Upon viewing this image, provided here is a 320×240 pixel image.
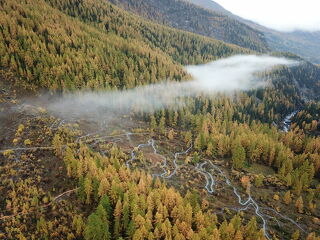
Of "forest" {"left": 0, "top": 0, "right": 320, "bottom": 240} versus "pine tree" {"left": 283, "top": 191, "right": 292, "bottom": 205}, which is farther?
"pine tree" {"left": 283, "top": 191, "right": 292, "bottom": 205}

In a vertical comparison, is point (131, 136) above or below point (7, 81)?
below

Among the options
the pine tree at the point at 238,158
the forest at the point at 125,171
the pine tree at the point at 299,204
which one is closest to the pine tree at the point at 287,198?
the forest at the point at 125,171

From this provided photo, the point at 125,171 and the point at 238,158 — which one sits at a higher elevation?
the point at 125,171

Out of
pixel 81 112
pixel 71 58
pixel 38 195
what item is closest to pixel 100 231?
pixel 38 195

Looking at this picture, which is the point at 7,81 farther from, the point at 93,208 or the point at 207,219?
the point at 207,219

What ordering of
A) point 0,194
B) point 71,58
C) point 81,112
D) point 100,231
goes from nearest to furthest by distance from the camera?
point 100,231, point 0,194, point 81,112, point 71,58

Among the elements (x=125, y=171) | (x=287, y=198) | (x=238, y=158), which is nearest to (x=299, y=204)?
(x=287, y=198)

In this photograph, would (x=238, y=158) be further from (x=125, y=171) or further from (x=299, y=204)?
(x=125, y=171)

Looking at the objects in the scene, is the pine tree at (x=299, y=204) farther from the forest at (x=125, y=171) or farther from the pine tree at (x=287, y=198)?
the pine tree at (x=287, y=198)

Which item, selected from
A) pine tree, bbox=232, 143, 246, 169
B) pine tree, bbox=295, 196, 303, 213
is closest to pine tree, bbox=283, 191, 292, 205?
pine tree, bbox=295, 196, 303, 213

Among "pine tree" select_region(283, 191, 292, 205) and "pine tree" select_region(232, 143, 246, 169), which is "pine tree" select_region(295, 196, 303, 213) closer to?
"pine tree" select_region(283, 191, 292, 205)

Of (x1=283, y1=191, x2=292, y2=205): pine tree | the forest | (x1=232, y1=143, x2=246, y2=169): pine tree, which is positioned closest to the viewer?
the forest
